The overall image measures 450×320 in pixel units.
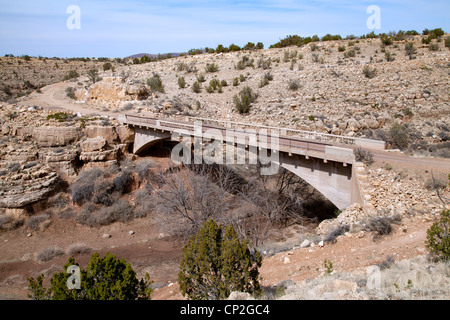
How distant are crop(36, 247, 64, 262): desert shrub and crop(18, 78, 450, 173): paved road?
45.7 ft

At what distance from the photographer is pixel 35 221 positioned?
18.0 m

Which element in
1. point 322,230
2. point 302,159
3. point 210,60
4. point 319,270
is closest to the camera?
point 319,270

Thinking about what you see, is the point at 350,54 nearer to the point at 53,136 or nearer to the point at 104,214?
the point at 104,214

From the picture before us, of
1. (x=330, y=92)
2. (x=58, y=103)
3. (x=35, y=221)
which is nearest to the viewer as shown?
(x=35, y=221)

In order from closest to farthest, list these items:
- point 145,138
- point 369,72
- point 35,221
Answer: point 35,221
point 145,138
point 369,72

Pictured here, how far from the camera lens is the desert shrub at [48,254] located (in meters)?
15.7

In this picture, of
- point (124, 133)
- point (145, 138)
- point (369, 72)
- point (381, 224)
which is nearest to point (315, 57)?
Answer: point (369, 72)

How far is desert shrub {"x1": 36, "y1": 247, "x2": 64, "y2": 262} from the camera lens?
15655 millimetres

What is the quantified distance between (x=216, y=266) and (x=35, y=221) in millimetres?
15805

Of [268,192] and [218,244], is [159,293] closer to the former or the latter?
[218,244]

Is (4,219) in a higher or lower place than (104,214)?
higher

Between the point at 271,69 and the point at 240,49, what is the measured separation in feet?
59.4
